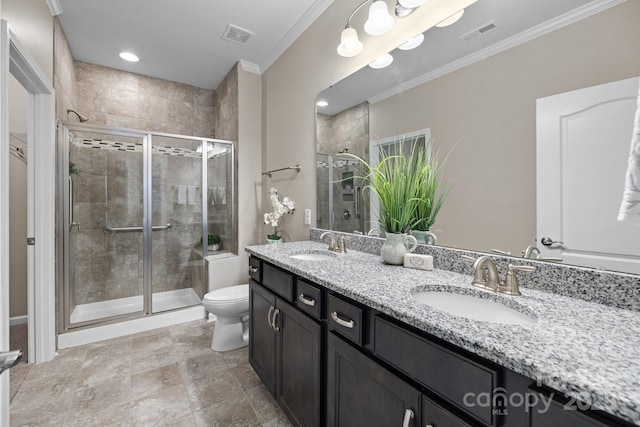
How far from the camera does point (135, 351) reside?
7.36 ft

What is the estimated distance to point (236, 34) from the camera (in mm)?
2510

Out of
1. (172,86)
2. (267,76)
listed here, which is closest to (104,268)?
(172,86)

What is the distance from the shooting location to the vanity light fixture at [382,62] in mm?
1597

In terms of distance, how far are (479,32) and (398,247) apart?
986mm

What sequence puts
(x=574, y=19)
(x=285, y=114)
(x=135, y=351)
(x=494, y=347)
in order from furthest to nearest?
1. (x=285, y=114)
2. (x=135, y=351)
3. (x=574, y=19)
4. (x=494, y=347)

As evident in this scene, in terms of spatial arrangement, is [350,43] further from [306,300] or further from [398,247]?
[306,300]

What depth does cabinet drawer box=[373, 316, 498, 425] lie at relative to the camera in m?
0.60

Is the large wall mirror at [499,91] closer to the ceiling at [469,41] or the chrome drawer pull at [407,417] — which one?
the ceiling at [469,41]

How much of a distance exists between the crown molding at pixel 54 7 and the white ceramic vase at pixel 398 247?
2900 millimetres

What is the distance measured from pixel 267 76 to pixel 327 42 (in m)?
1.08

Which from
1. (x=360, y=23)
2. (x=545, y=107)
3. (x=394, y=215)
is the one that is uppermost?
(x=360, y=23)

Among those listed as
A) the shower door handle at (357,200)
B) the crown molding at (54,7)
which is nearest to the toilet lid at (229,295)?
the shower door handle at (357,200)

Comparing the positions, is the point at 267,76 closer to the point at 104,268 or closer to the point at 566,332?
the point at 104,268

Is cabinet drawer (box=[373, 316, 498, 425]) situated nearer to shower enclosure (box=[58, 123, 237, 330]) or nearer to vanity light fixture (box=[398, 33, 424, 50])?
vanity light fixture (box=[398, 33, 424, 50])
